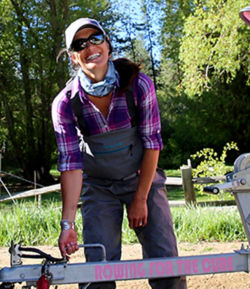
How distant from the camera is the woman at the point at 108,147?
2.33m

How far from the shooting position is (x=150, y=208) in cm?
253

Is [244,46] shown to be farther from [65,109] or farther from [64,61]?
[65,109]

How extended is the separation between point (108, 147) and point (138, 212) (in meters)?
0.36

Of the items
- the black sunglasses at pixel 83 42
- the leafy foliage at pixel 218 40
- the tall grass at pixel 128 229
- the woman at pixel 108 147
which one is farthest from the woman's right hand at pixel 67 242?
the leafy foliage at pixel 218 40

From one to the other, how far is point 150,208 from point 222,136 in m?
21.7

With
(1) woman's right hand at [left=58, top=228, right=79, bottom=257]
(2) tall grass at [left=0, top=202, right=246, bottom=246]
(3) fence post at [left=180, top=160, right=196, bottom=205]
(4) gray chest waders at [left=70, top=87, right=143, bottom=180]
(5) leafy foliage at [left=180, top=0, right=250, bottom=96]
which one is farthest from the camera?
(5) leafy foliage at [left=180, top=0, right=250, bottom=96]

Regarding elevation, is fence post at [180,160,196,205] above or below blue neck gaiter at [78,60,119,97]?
below

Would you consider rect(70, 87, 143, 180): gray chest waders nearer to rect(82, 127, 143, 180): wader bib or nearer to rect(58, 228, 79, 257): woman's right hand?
rect(82, 127, 143, 180): wader bib

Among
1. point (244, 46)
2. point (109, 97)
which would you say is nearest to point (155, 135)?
point (109, 97)

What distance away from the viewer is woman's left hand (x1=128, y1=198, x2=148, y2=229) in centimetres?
243

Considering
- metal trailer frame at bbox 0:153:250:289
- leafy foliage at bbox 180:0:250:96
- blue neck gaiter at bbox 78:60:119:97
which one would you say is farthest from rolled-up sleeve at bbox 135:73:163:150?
leafy foliage at bbox 180:0:250:96

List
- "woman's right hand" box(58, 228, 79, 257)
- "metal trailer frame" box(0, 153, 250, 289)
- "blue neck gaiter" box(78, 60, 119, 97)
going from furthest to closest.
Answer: "blue neck gaiter" box(78, 60, 119, 97) < "woman's right hand" box(58, 228, 79, 257) < "metal trailer frame" box(0, 153, 250, 289)

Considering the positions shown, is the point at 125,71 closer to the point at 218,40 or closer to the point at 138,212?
the point at 138,212

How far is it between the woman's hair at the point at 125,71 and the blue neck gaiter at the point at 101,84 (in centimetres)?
4
